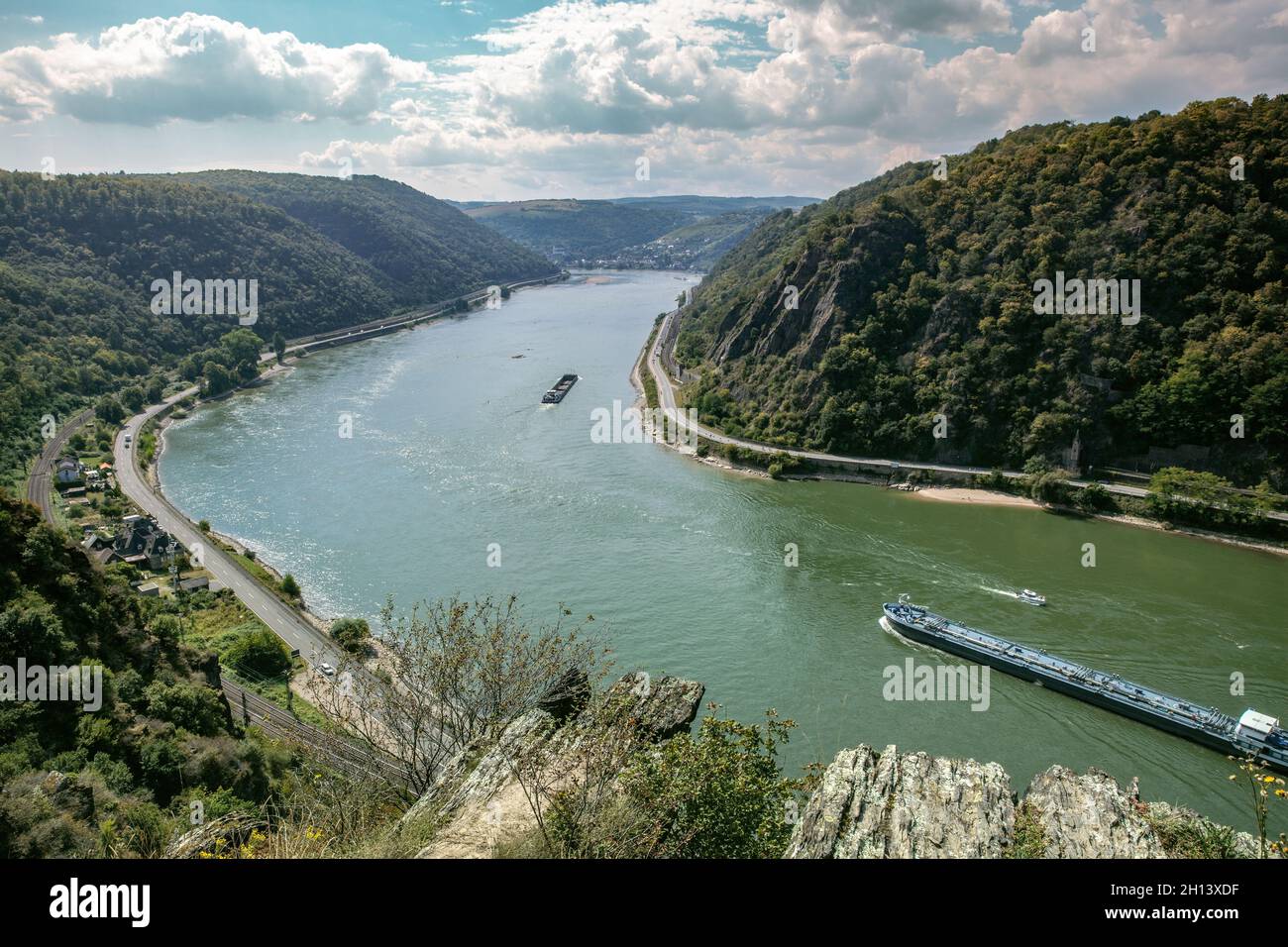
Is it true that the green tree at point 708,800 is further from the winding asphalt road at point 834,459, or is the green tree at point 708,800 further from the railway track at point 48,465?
the railway track at point 48,465

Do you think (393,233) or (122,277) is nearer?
(122,277)

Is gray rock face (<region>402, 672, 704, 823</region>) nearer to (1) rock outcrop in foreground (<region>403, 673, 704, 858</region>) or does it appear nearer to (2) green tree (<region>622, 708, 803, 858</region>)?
(1) rock outcrop in foreground (<region>403, 673, 704, 858</region>)

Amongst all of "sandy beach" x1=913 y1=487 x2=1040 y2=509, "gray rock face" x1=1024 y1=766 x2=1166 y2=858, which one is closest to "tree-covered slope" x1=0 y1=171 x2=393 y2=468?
"sandy beach" x1=913 y1=487 x2=1040 y2=509

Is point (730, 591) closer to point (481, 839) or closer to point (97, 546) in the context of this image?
point (481, 839)

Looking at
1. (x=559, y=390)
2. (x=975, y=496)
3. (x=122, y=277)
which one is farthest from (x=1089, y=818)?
(x=122, y=277)

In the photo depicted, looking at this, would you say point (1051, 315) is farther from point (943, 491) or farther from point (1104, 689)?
point (1104, 689)

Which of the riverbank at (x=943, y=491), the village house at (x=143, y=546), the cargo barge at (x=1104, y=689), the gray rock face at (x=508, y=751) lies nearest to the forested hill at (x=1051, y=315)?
the riverbank at (x=943, y=491)
